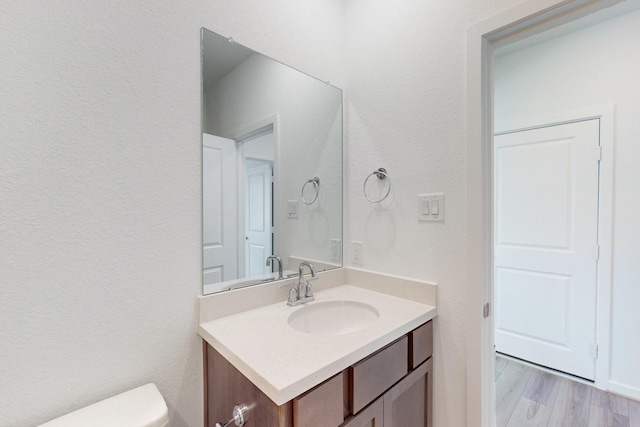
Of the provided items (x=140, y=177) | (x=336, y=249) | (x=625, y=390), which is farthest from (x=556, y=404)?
(x=140, y=177)

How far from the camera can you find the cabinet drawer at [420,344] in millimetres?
1144

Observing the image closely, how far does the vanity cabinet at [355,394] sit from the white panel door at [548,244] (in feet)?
5.14

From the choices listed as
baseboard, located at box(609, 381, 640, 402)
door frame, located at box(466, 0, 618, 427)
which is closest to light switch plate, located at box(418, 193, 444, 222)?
door frame, located at box(466, 0, 618, 427)

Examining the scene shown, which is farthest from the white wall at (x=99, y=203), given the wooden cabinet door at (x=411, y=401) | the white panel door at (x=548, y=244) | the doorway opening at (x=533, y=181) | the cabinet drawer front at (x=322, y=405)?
the white panel door at (x=548, y=244)

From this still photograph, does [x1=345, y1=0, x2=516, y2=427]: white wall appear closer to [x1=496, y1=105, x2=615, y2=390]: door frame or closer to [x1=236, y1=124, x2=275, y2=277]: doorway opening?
[x1=236, y1=124, x2=275, y2=277]: doorway opening

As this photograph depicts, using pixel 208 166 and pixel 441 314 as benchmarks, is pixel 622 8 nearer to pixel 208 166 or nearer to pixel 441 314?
pixel 441 314

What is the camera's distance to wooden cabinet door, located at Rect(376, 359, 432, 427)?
1039 millimetres

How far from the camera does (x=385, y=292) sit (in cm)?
145

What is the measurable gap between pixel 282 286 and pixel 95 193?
2.67 feet

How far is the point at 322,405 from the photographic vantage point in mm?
795

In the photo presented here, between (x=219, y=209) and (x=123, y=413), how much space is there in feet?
2.33

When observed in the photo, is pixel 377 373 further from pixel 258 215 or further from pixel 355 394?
pixel 258 215

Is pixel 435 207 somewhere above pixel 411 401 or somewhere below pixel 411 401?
above

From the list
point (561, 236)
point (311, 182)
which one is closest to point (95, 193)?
point (311, 182)
